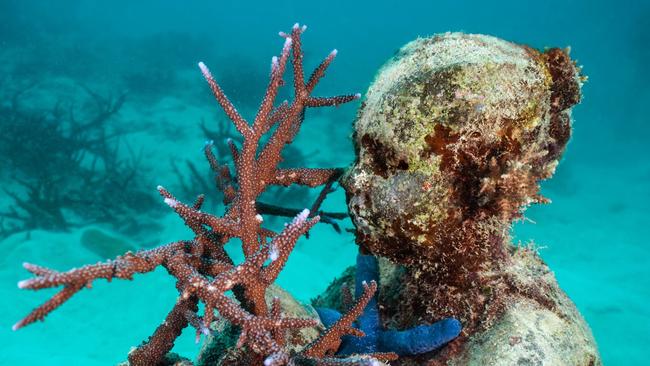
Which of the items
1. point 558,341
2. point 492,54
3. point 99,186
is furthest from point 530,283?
point 99,186

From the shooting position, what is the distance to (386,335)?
88.9 inches

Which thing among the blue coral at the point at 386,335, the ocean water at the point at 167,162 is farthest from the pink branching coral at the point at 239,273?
the ocean water at the point at 167,162

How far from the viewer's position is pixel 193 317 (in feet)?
7.06

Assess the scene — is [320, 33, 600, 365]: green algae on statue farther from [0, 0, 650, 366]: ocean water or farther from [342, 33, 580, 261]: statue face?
[0, 0, 650, 366]: ocean water

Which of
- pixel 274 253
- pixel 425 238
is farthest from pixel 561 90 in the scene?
pixel 274 253

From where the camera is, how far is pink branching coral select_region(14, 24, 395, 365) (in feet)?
6.01

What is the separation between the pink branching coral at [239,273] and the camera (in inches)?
72.1

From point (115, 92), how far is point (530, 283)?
2097 centimetres

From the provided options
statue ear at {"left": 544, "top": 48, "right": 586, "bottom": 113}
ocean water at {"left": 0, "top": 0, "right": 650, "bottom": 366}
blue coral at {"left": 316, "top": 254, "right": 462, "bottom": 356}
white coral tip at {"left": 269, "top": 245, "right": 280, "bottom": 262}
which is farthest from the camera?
ocean water at {"left": 0, "top": 0, "right": 650, "bottom": 366}

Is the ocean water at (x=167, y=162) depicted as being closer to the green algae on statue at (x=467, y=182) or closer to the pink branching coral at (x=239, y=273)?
the green algae on statue at (x=467, y=182)

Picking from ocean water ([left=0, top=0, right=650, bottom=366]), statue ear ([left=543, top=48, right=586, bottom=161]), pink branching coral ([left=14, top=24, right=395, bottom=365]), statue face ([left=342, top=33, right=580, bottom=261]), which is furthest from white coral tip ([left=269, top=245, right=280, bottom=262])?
statue ear ([left=543, top=48, right=586, bottom=161])

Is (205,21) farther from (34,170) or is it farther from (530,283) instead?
(530,283)

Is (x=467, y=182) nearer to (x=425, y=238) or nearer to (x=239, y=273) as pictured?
(x=425, y=238)

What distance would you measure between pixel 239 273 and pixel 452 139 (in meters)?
1.28
